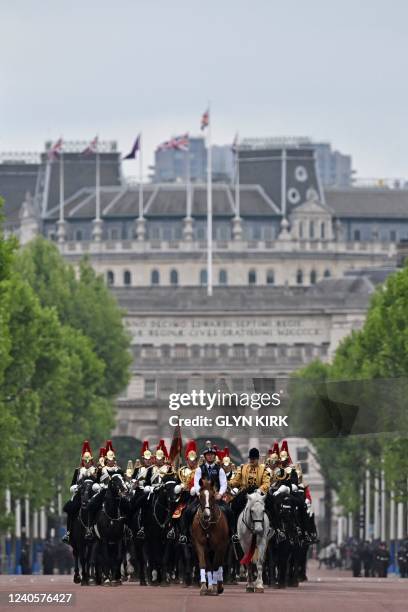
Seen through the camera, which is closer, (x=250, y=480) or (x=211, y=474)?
(x=211, y=474)

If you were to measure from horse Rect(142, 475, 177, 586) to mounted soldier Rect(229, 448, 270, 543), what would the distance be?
10.7 feet

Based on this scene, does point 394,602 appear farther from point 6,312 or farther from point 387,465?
point 387,465

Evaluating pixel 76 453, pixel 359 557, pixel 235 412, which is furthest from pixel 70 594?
pixel 76 453

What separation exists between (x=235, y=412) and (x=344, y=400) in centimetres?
1044

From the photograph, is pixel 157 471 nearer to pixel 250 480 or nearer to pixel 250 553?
pixel 250 480

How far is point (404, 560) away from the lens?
140 meters

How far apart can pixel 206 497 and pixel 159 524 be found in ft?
25.7

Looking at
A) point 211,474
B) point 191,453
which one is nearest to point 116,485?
point 191,453

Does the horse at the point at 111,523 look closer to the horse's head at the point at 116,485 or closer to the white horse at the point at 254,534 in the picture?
→ the horse's head at the point at 116,485

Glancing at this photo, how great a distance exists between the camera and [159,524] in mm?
89875

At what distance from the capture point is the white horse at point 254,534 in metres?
84.6

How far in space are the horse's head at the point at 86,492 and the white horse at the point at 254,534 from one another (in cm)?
510

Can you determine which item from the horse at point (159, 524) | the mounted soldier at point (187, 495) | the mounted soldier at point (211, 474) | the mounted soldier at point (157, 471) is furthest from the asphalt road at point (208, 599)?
the mounted soldier at point (157, 471)

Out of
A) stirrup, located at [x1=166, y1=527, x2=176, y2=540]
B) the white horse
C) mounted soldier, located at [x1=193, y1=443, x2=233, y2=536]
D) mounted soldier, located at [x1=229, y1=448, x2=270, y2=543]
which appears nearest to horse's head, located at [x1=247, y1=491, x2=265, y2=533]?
the white horse
